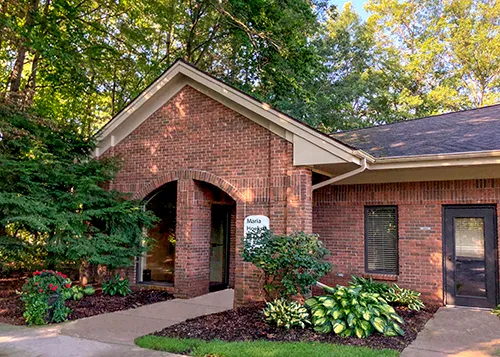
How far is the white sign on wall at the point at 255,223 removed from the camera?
8.11 meters

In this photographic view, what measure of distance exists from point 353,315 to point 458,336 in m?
1.56

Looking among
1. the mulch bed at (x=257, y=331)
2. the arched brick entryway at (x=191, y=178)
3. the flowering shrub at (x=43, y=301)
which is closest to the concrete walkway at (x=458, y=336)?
the mulch bed at (x=257, y=331)

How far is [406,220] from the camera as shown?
29.5 ft

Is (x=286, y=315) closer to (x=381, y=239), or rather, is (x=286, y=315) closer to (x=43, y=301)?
(x=381, y=239)

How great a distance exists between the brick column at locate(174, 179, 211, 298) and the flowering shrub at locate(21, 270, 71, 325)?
8.39 feet

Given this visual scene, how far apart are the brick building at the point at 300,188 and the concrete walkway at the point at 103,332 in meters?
0.94

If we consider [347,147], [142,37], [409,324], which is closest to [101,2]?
[142,37]

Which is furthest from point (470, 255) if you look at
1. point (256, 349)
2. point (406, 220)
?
point (256, 349)

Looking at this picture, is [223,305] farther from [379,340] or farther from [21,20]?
[21,20]

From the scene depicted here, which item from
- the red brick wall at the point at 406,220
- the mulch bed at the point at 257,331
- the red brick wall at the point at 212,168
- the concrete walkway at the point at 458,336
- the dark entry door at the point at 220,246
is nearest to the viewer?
the concrete walkway at the point at 458,336

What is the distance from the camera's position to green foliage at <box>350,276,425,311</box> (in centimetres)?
789

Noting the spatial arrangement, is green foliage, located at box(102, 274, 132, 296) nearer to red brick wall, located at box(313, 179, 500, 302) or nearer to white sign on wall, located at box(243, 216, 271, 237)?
white sign on wall, located at box(243, 216, 271, 237)

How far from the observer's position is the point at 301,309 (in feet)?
21.2

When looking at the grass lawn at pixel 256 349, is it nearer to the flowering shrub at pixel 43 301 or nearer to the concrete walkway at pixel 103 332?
the concrete walkway at pixel 103 332
